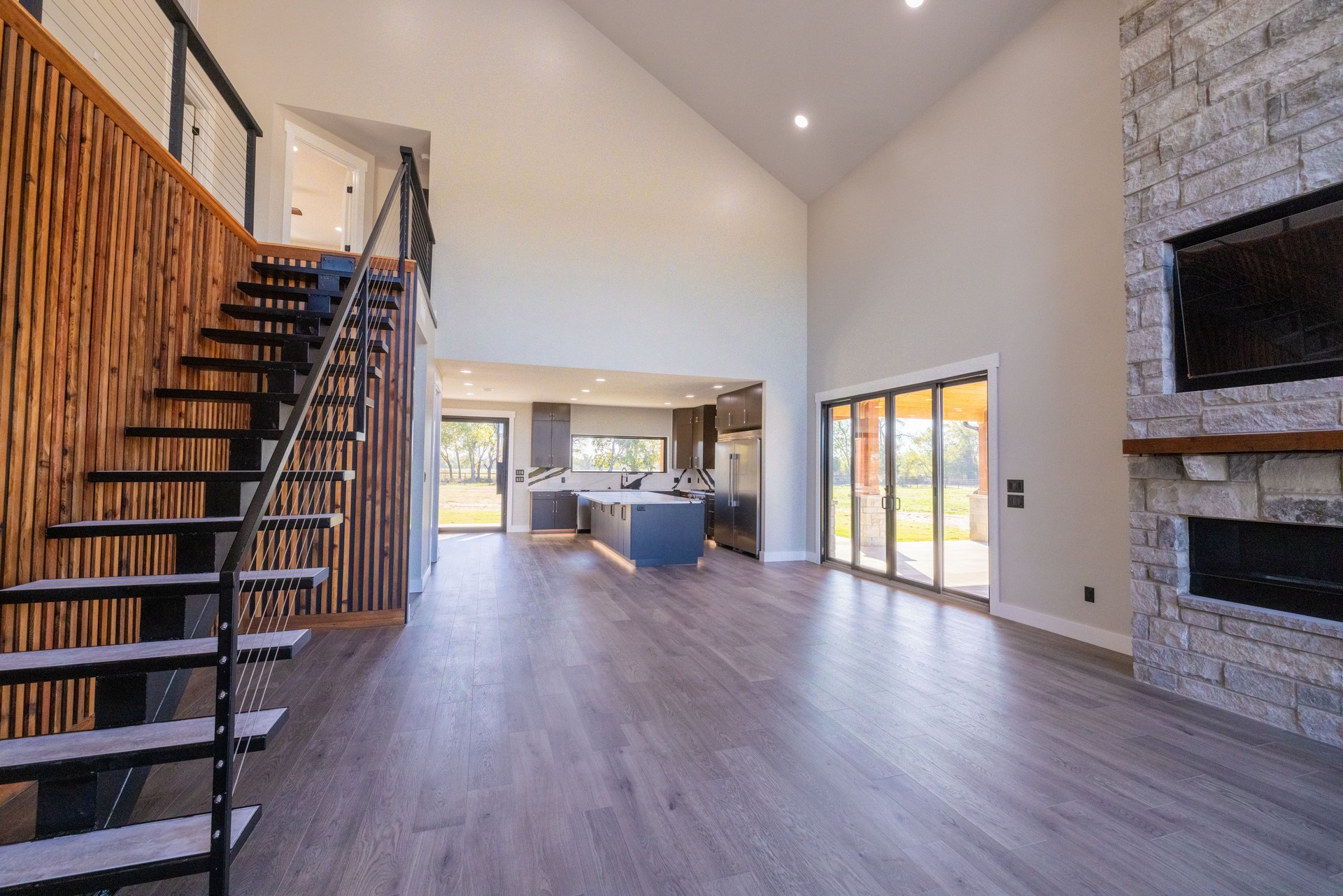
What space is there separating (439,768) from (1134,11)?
5.44 m

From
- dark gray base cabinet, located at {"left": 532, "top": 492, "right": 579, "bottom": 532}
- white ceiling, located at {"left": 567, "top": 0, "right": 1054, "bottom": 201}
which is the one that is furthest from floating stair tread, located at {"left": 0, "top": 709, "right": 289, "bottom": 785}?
dark gray base cabinet, located at {"left": 532, "top": 492, "right": 579, "bottom": 532}

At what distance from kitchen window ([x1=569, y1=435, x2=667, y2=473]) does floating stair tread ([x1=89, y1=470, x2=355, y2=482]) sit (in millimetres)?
8080

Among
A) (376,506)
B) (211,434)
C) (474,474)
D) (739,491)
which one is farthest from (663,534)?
(211,434)

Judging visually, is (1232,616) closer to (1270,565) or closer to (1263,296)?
(1270,565)

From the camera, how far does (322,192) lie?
7.11m

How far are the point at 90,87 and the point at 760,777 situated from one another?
152 inches

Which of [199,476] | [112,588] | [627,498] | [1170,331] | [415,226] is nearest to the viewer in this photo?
[112,588]

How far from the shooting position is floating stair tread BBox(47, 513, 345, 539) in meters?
2.14

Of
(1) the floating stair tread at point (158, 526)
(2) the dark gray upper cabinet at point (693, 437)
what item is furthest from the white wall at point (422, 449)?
(2) the dark gray upper cabinet at point (693, 437)

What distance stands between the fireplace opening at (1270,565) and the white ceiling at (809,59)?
4.00m

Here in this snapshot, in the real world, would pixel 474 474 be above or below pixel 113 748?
above

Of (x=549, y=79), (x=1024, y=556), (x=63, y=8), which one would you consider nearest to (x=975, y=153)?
(x=1024, y=556)

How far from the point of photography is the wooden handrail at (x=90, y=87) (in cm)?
200

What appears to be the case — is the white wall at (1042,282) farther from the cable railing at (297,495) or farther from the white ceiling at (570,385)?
the cable railing at (297,495)
